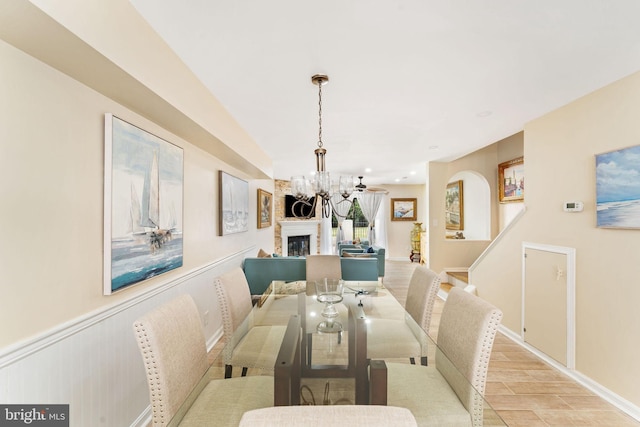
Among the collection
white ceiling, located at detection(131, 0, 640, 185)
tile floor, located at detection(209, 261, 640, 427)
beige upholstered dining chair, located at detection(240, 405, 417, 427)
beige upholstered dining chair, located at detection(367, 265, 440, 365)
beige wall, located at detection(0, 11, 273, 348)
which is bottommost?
tile floor, located at detection(209, 261, 640, 427)

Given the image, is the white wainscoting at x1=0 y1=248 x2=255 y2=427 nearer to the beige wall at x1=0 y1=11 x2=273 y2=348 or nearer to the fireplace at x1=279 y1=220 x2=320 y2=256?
the beige wall at x1=0 y1=11 x2=273 y2=348

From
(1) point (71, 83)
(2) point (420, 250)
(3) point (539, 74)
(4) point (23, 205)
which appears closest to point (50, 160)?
(4) point (23, 205)

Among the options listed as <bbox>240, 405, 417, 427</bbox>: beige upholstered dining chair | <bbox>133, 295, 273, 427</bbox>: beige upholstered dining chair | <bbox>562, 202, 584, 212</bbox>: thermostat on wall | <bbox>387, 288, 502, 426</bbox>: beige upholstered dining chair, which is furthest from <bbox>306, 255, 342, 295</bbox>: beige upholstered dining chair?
<bbox>240, 405, 417, 427</bbox>: beige upholstered dining chair

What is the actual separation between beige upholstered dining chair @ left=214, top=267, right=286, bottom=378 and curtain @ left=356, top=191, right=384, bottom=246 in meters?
6.47

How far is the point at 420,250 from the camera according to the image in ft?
25.7

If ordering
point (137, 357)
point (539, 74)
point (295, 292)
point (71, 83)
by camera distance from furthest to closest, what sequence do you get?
point (295, 292), point (539, 74), point (137, 357), point (71, 83)

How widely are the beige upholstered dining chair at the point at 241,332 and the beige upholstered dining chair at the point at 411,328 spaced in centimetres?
64

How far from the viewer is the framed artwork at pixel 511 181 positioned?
4.48 m

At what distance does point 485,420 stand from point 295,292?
6.03ft

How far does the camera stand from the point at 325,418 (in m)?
0.53

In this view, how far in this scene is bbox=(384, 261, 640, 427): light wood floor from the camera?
1846 mm

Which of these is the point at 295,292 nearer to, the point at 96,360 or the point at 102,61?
the point at 96,360

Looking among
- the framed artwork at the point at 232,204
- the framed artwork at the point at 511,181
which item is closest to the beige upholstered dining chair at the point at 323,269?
the framed artwork at the point at 232,204

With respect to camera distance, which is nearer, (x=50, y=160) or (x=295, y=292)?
(x=50, y=160)
